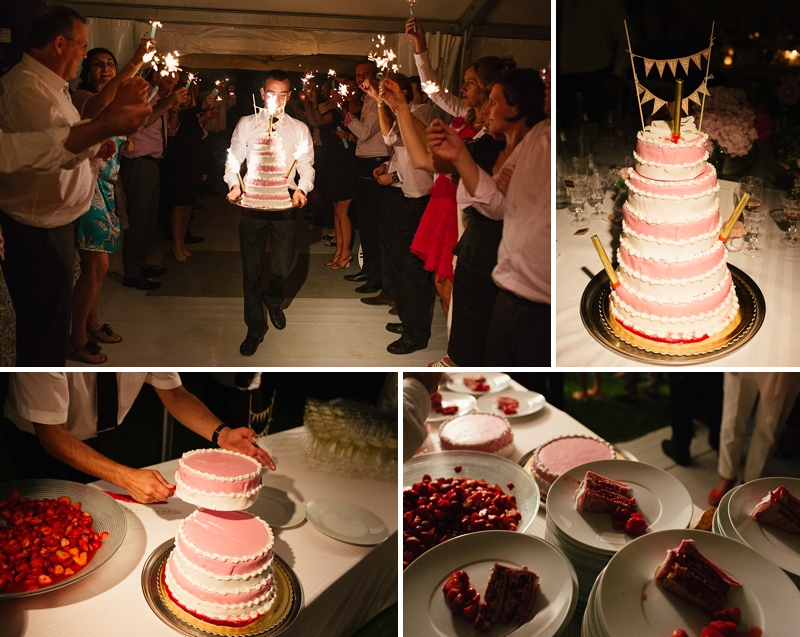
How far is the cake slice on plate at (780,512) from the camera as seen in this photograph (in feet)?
6.23

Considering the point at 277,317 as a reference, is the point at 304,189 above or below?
above

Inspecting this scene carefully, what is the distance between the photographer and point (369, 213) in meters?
2.07

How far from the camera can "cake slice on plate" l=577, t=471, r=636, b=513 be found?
1905mm

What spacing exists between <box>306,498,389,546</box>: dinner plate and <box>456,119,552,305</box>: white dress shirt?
91 centimetres

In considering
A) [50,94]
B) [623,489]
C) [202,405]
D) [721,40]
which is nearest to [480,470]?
[623,489]

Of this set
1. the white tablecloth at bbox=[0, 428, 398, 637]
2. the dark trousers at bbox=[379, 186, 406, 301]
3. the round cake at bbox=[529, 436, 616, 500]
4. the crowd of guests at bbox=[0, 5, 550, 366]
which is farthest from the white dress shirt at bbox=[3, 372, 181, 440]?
the round cake at bbox=[529, 436, 616, 500]

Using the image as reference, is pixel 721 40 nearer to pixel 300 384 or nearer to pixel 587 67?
pixel 587 67

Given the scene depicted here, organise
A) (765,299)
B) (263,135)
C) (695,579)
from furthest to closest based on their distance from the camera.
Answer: (765,299) < (263,135) < (695,579)

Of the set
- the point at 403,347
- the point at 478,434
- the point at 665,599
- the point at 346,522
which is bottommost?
the point at 346,522

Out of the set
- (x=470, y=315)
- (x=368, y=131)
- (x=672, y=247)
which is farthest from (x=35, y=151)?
(x=672, y=247)

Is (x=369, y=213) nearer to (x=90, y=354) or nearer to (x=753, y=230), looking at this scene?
(x=90, y=354)

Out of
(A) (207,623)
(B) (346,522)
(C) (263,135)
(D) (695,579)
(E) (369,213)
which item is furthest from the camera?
(B) (346,522)

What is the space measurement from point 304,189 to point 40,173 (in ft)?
2.30

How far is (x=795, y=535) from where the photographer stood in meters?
1.89
